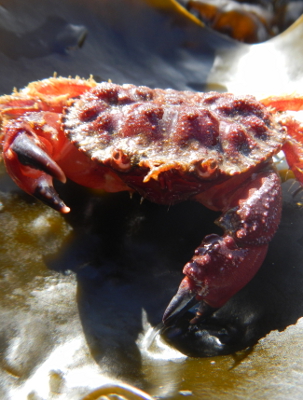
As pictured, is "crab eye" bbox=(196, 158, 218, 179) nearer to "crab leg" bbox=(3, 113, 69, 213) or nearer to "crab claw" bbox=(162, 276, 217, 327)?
"crab claw" bbox=(162, 276, 217, 327)

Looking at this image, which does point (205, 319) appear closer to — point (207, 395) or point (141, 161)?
point (207, 395)

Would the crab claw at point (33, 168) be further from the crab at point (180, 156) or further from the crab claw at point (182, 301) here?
the crab claw at point (182, 301)

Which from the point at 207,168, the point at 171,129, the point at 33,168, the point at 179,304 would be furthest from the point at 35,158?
the point at 179,304

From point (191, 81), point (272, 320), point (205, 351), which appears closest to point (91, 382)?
point (205, 351)

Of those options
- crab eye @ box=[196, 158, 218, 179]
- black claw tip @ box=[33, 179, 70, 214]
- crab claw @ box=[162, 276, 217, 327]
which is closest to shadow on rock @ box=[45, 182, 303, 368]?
crab claw @ box=[162, 276, 217, 327]

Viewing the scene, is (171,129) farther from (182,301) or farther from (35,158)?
(182,301)

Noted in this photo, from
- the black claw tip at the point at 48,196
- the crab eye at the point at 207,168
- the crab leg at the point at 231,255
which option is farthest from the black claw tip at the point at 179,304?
the black claw tip at the point at 48,196
